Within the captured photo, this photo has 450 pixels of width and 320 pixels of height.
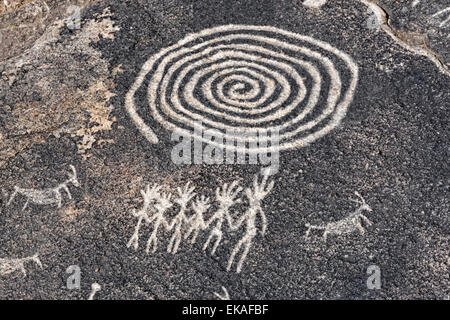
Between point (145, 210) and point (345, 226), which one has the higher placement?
point (145, 210)

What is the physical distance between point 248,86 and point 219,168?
1.97ft

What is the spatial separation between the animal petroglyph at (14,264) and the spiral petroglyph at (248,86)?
0.79 meters

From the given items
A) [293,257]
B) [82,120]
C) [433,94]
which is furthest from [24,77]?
[433,94]

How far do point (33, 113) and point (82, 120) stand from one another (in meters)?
0.29

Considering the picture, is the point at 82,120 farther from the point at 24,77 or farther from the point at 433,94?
the point at 433,94

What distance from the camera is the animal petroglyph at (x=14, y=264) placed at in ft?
8.75

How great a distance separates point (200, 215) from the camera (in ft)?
9.07

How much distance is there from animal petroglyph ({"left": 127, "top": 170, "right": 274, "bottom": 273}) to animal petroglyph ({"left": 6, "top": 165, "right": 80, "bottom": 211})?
0.36 metres

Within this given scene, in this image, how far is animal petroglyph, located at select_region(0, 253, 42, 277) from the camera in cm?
267

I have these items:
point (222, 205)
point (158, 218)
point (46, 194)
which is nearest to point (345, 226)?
point (222, 205)

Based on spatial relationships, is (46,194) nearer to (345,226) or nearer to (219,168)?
(219,168)

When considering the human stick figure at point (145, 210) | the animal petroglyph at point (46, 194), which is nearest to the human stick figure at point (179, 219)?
the human stick figure at point (145, 210)

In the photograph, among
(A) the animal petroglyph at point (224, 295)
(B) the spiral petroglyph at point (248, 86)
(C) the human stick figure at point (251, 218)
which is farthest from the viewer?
(B) the spiral petroglyph at point (248, 86)

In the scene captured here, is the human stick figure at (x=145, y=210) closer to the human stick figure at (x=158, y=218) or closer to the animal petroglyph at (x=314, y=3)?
the human stick figure at (x=158, y=218)
